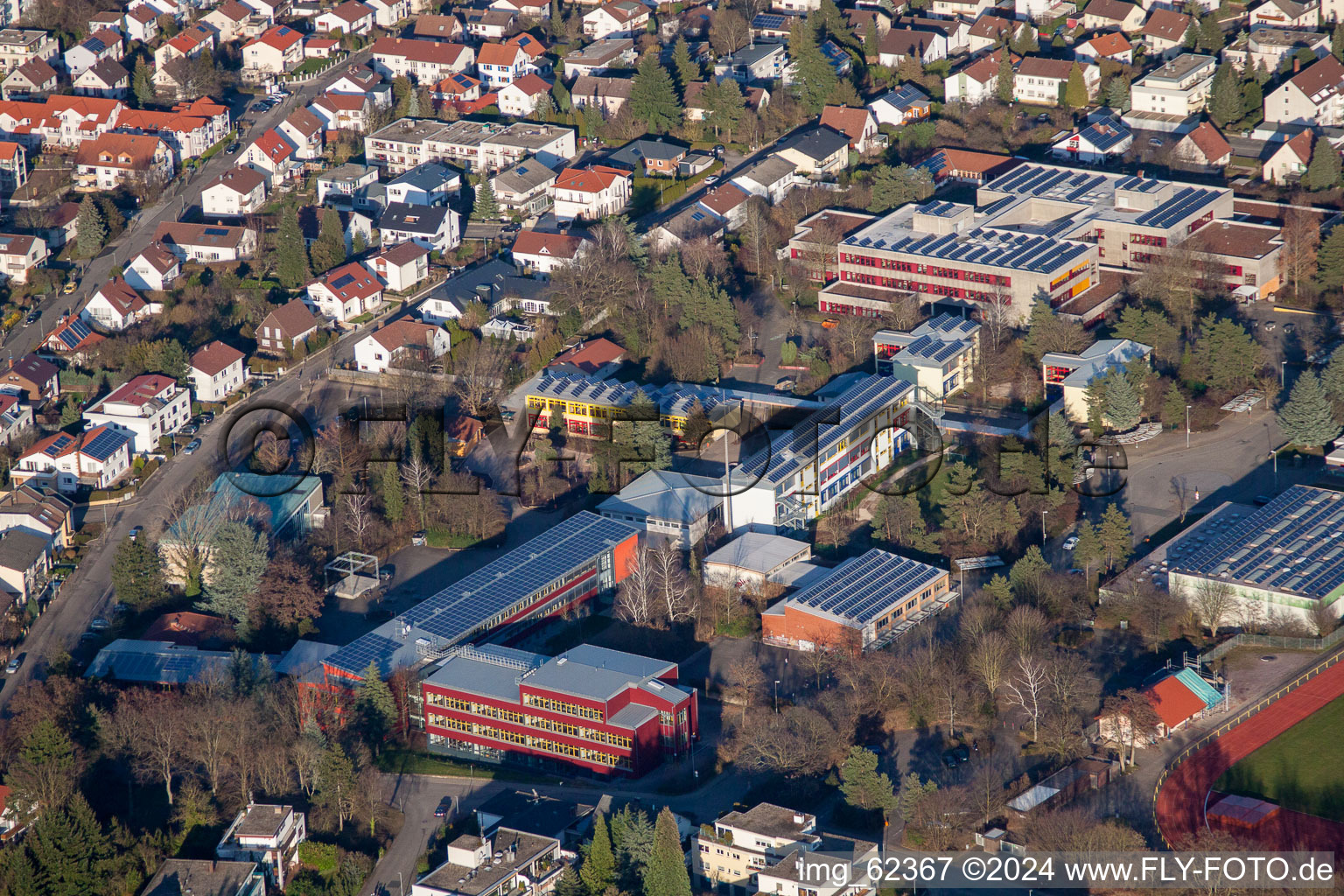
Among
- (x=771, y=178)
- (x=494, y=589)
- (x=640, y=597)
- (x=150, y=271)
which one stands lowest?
(x=640, y=597)

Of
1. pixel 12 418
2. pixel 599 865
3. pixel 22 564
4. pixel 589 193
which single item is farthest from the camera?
pixel 589 193

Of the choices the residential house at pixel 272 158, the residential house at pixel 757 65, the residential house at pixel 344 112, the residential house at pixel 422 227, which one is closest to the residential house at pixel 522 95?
the residential house at pixel 344 112

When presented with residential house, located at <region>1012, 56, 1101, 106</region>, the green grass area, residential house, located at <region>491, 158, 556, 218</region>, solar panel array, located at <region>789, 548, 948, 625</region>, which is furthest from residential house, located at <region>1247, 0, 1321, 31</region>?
the green grass area

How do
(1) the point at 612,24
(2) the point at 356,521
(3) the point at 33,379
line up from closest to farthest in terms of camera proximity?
(2) the point at 356,521, (3) the point at 33,379, (1) the point at 612,24

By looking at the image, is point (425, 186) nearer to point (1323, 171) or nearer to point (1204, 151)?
point (1204, 151)

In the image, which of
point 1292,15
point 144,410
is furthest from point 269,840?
point 1292,15

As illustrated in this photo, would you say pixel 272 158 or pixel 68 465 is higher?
pixel 272 158

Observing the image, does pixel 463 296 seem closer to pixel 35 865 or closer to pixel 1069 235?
pixel 1069 235

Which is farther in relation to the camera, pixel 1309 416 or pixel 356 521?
pixel 1309 416
